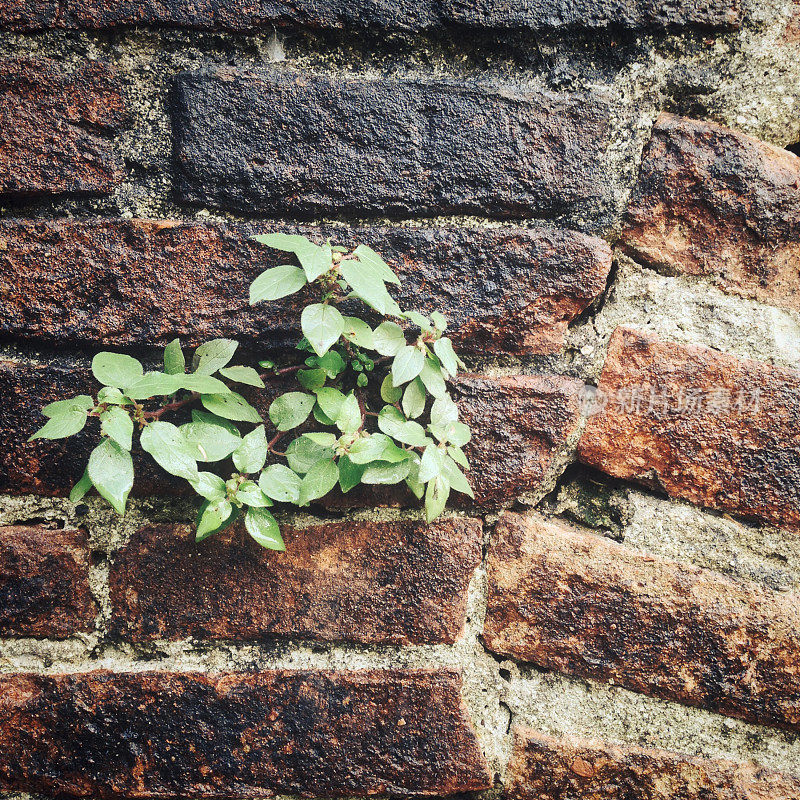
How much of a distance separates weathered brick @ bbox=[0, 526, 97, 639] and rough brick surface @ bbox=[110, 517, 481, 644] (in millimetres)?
35

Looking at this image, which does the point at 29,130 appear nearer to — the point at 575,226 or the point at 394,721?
the point at 575,226

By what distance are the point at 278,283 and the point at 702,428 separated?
1.45 ft

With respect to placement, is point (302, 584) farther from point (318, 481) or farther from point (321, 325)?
point (321, 325)

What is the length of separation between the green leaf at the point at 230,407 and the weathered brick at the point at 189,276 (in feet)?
Answer: 0.20

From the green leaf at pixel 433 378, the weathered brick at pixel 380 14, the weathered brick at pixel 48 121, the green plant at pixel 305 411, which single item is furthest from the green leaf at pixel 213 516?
the weathered brick at pixel 380 14

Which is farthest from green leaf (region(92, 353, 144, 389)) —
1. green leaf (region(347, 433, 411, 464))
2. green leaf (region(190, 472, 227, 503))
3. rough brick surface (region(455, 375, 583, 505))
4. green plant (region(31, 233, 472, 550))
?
Answer: rough brick surface (region(455, 375, 583, 505))

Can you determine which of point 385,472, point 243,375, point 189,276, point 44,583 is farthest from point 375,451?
point 44,583

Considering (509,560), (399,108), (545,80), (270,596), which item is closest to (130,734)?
(270,596)

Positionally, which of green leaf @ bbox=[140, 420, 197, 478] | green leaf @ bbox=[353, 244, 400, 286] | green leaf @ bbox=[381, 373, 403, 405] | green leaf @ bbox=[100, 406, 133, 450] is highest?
green leaf @ bbox=[353, 244, 400, 286]

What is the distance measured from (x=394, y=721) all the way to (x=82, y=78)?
2.29 ft

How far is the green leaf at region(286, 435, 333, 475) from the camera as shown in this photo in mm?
560

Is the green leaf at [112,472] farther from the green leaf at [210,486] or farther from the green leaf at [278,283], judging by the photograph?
the green leaf at [278,283]

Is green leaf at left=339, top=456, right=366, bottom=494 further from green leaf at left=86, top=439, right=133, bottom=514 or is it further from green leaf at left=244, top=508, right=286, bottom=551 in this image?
green leaf at left=86, top=439, right=133, bottom=514

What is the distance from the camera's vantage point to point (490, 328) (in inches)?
23.7
